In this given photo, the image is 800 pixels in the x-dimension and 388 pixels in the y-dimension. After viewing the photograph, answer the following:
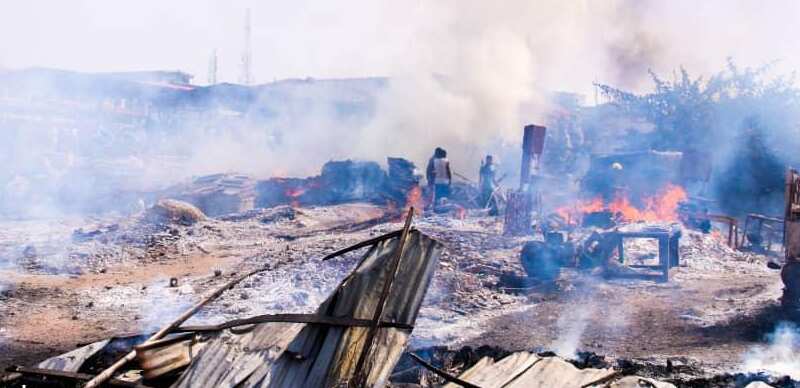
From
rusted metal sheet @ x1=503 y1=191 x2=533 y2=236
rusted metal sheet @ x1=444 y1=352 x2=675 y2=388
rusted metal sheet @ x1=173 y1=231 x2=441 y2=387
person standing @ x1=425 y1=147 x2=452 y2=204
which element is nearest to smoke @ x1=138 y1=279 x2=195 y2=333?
rusted metal sheet @ x1=173 y1=231 x2=441 y2=387

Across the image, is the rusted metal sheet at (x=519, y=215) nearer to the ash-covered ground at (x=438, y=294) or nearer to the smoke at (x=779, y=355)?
the ash-covered ground at (x=438, y=294)

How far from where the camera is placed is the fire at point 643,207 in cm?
1842

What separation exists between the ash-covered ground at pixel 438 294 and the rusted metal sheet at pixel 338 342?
13.3ft

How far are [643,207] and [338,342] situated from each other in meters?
17.8

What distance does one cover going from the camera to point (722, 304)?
11.2 metres

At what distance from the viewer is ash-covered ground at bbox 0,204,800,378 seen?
875cm

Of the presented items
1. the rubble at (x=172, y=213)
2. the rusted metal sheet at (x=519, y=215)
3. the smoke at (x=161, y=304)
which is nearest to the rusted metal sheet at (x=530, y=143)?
the rusted metal sheet at (x=519, y=215)

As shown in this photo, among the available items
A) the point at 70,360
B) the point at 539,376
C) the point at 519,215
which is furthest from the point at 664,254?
the point at 70,360

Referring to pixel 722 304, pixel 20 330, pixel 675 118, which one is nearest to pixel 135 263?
pixel 20 330

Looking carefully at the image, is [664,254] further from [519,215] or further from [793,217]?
[519,215]

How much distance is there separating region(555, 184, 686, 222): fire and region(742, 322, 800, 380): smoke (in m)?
8.41

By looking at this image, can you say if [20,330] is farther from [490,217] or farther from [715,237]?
[715,237]

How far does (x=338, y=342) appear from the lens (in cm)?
396

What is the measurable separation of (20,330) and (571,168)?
27492 millimetres
